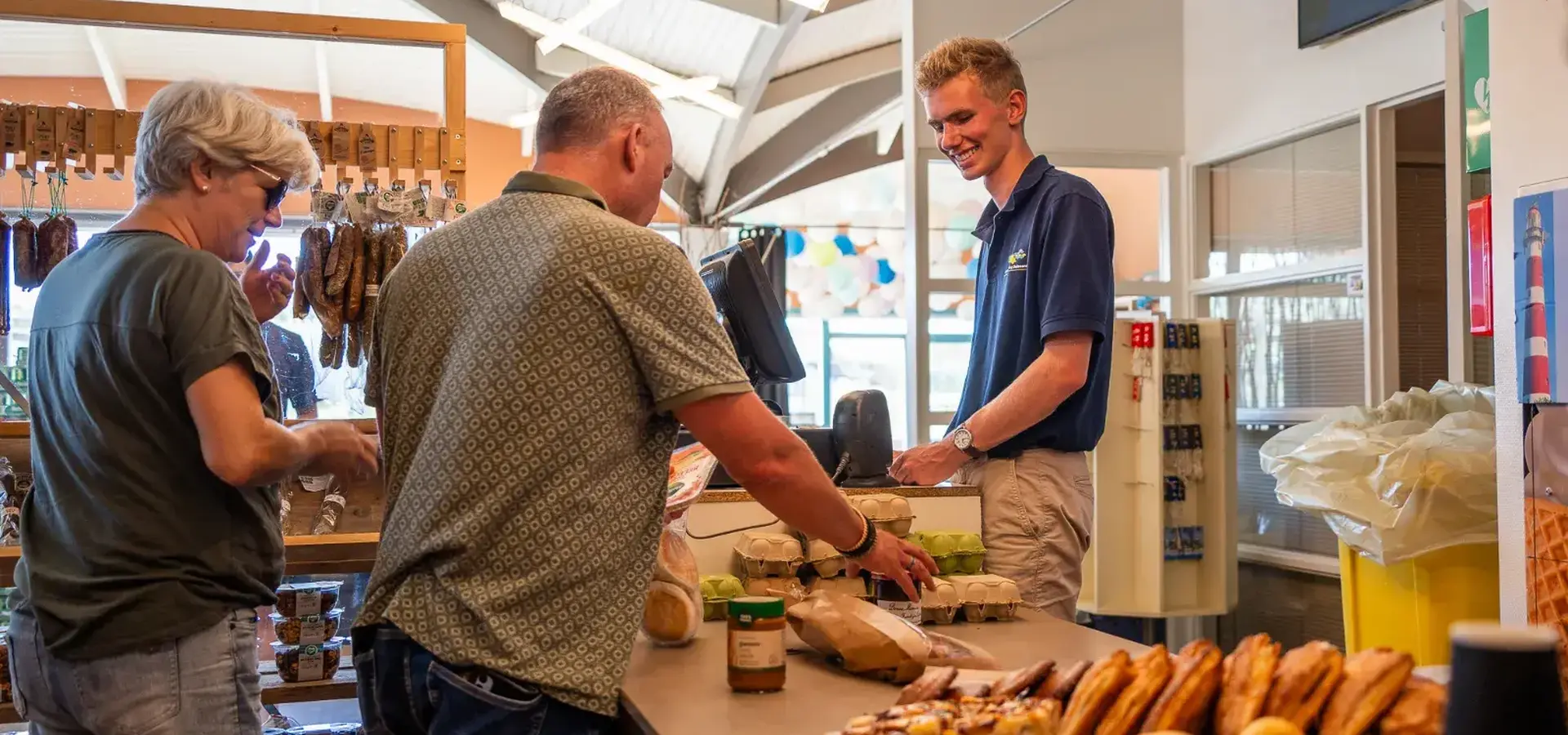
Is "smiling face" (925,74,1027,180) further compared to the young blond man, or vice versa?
"smiling face" (925,74,1027,180)

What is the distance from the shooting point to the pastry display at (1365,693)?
1198 mm

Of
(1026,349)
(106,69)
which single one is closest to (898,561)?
(1026,349)

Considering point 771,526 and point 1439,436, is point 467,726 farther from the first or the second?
point 1439,436

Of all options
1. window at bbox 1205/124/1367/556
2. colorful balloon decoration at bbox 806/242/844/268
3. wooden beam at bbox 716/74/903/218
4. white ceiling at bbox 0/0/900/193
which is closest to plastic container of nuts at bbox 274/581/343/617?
white ceiling at bbox 0/0/900/193

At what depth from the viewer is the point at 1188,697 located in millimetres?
1250

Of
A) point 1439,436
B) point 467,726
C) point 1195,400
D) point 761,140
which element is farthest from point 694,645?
point 761,140

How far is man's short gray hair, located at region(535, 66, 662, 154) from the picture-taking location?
177 cm

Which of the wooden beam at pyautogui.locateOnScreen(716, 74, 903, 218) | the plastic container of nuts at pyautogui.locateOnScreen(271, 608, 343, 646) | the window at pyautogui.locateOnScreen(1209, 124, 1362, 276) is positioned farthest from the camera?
the wooden beam at pyautogui.locateOnScreen(716, 74, 903, 218)

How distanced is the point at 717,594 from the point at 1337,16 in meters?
4.10

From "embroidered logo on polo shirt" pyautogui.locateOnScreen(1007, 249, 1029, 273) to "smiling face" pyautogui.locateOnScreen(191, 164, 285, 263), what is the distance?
1277 millimetres

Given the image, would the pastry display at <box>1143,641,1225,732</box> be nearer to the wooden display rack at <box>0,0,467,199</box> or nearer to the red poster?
the red poster

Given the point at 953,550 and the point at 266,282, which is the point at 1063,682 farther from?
the point at 266,282

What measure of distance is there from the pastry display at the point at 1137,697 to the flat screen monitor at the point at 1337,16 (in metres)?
4.24

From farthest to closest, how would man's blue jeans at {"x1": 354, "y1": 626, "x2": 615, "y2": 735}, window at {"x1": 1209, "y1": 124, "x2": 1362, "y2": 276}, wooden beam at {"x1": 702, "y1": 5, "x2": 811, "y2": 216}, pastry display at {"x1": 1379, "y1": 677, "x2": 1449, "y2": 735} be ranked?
wooden beam at {"x1": 702, "y1": 5, "x2": 811, "y2": 216}
window at {"x1": 1209, "y1": 124, "x2": 1362, "y2": 276}
man's blue jeans at {"x1": 354, "y1": 626, "x2": 615, "y2": 735}
pastry display at {"x1": 1379, "y1": 677, "x2": 1449, "y2": 735}
